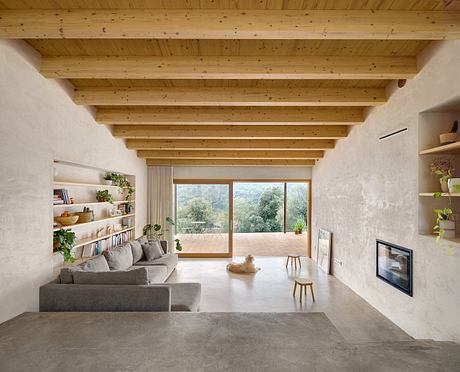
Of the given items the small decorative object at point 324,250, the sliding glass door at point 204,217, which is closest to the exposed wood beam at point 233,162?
the sliding glass door at point 204,217

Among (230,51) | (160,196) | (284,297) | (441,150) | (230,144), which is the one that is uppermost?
(230,51)

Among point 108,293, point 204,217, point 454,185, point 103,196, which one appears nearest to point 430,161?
point 454,185

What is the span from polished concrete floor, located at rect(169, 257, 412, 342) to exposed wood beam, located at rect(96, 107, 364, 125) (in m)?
2.77

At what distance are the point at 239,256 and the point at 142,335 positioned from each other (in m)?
5.62

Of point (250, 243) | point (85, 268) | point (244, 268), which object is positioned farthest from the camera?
point (250, 243)

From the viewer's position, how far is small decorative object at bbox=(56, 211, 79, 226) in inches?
156

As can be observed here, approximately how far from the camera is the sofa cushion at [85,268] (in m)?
3.38

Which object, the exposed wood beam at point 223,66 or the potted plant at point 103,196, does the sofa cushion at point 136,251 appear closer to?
the potted plant at point 103,196

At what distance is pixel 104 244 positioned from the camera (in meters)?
5.26

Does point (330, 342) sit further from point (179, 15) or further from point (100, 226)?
point (100, 226)

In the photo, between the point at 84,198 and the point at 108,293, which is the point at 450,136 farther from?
the point at 84,198

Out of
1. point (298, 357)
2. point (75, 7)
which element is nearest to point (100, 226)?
point (75, 7)

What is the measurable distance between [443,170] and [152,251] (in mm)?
4755

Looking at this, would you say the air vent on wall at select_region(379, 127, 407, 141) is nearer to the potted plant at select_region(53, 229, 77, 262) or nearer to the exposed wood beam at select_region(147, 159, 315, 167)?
the exposed wood beam at select_region(147, 159, 315, 167)
